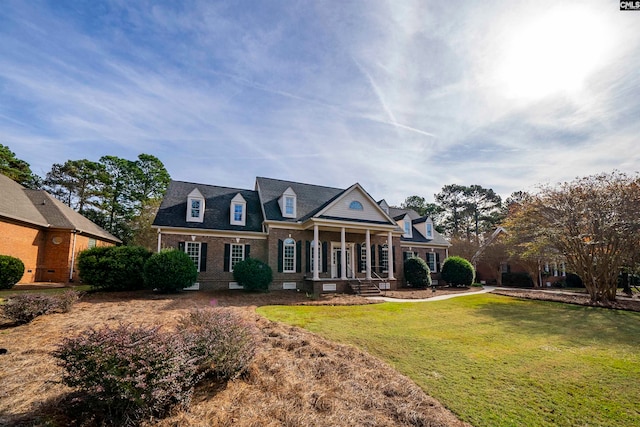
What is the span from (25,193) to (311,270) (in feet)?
70.4

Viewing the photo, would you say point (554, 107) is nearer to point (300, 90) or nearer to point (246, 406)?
point (300, 90)

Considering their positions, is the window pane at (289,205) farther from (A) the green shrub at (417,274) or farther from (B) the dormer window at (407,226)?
(B) the dormer window at (407,226)

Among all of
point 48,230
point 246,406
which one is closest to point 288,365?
point 246,406

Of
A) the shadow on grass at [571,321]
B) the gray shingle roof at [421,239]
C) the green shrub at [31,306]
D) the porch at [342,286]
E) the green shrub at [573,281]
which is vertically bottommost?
the green shrub at [573,281]

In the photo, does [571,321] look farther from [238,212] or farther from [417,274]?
[238,212]

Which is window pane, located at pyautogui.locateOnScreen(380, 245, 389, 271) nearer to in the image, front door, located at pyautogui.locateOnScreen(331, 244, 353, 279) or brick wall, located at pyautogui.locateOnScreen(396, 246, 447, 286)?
brick wall, located at pyautogui.locateOnScreen(396, 246, 447, 286)

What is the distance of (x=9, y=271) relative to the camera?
48.5 feet

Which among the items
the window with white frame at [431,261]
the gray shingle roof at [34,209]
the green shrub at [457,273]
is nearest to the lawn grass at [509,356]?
the green shrub at [457,273]

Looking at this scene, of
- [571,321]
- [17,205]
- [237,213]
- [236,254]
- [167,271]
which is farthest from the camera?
[237,213]

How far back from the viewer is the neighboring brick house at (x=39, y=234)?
17.0 m

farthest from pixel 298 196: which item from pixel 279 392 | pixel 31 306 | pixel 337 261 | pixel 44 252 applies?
pixel 279 392

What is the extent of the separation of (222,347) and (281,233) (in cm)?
1492

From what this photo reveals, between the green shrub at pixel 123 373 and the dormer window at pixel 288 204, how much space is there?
16.7 metres

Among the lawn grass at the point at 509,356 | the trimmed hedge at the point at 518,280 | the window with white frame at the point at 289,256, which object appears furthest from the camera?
the trimmed hedge at the point at 518,280
